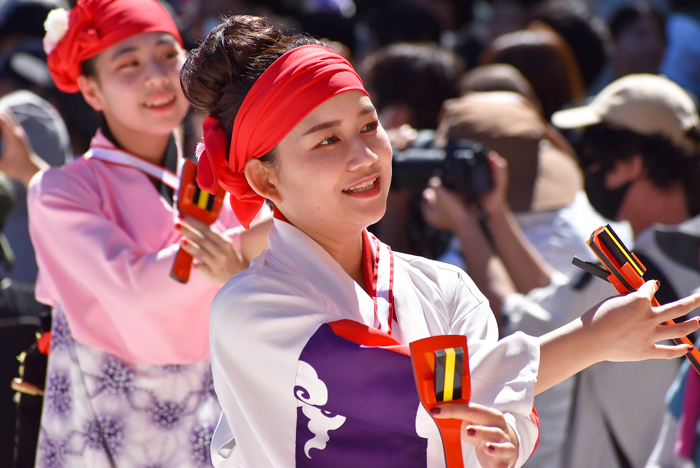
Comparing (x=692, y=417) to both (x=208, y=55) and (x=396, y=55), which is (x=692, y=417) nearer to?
(x=208, y=55)

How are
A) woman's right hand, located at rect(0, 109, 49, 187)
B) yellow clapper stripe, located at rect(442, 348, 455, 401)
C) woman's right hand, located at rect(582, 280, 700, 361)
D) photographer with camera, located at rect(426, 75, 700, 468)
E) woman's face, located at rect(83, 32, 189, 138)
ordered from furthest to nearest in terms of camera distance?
woman's right hand, located at rect(0, 109, 49, 187), photographer with camera, located at rect(426, 75, 700, 468), woman's face, located at rect(83, 32, 189, 138), woman's right hand, located at rect(582, 280, 700, 361), yellow clapper stripe, located at rect(442, 348, 455, 401)

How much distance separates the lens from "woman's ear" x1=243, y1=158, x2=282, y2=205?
1.43 metres

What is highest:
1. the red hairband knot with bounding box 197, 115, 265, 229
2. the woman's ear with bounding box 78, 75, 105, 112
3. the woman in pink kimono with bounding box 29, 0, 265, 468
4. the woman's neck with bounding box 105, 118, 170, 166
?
the red hairband knot with bounding box 197, 115, 265, 229

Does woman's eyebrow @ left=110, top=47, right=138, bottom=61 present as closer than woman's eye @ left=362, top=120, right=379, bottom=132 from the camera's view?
No

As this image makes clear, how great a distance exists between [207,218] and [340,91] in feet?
2.39

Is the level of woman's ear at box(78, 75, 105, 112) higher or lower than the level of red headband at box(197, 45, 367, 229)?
lower

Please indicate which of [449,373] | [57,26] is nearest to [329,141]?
[449,373]

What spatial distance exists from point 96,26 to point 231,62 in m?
0.86

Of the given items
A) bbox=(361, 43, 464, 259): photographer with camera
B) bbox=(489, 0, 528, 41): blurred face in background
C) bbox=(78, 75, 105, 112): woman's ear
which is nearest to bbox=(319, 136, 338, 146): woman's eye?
bbox=(78, 75, 105, 112): woman's ear

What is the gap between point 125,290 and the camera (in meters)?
1.93

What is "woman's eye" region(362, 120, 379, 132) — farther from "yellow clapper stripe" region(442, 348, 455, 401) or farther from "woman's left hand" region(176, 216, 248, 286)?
"woman's left hand" region(176, 216, 248, 286)

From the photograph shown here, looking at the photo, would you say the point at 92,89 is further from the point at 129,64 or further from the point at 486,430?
the point at 486,430

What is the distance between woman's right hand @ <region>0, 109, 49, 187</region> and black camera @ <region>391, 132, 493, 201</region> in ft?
4.37

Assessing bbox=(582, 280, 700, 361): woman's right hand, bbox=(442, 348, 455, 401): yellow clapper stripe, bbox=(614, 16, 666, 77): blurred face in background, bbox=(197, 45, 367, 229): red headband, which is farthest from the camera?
bbox=(614, 16, 666, 77): blurred face in background
